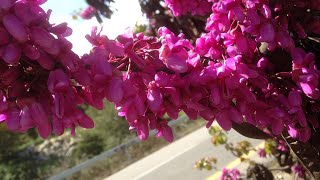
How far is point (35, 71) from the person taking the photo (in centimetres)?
121

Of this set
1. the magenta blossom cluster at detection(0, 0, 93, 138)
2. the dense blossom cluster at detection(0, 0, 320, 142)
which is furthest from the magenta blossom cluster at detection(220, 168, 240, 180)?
the magenta blossom cluster at detection(0, 0, 93, 138)

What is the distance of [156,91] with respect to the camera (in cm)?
132

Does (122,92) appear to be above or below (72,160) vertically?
above

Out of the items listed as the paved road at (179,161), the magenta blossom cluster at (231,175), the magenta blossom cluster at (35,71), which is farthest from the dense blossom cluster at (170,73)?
the paved road at (179,161)

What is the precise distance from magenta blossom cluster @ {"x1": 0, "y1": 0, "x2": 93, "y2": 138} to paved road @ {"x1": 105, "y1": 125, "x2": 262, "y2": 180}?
21.7 feet

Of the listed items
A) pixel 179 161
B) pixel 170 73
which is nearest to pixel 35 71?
pixel 170 73

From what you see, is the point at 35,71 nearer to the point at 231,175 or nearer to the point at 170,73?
the point at 170,73

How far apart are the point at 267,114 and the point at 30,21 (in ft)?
2.59

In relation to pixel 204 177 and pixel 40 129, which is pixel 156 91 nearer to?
pixel 40 129

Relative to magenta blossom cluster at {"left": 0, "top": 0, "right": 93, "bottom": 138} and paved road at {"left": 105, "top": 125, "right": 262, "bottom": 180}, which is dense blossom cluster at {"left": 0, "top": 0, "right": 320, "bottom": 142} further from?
paved road at {"left": 105, "top": 125, "right": 262, "bottom": 180}

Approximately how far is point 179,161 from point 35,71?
8.33 m

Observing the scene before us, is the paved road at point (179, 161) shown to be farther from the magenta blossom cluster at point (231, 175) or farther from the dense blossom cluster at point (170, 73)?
the dense blossom cluster at point (170, 73)

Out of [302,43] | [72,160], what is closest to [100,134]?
[72,160]

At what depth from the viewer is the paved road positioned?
8297mm
